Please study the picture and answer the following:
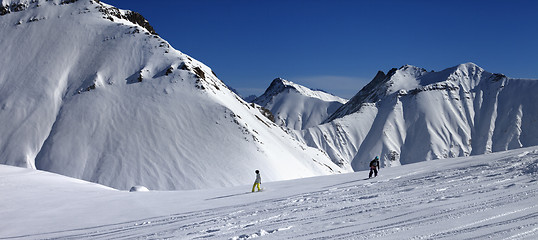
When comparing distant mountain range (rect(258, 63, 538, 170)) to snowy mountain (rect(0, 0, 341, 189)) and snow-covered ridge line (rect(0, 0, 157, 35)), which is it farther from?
snow-covered ridge line (rect(0, 0, 157, 35))

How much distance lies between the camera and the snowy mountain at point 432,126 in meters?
170

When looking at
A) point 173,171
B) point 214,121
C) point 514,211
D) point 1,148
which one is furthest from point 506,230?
point 1,148

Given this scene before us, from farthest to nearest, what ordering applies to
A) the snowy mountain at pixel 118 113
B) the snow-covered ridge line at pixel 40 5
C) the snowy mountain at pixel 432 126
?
the snowy mountain at pixel 432 126, the snow-covered ridge line at pixel 40 5, the snowy mountain at pixel 118 113

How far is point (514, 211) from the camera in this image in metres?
11.0

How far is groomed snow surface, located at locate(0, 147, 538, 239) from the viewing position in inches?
421

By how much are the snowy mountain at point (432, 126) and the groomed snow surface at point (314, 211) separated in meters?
144

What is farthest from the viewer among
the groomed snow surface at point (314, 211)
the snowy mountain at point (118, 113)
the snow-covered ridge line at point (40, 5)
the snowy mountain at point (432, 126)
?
the snowy mountain at point (432, 126)

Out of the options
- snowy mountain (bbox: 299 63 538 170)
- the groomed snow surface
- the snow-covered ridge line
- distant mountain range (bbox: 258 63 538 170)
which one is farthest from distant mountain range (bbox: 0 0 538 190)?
snowy mountain (bbox: 299 63 538 170)

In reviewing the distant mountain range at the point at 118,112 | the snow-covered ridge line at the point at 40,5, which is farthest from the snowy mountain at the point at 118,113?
the snow-covered ridge line at the point at 40,5

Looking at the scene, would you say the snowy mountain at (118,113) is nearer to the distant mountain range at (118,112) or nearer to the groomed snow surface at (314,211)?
the distant mountain range at (118,112)

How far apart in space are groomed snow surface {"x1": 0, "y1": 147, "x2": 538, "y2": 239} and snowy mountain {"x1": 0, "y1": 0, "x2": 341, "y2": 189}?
125ft

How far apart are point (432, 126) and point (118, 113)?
14267 centimetres

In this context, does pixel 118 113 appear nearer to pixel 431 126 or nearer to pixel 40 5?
pixel 40 5

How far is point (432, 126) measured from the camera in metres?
178
